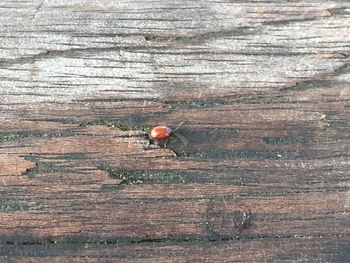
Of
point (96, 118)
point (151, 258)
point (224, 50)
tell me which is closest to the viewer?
point (151, 258)

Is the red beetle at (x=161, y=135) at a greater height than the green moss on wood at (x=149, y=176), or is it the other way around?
the red beetle at (x=161, y=135)

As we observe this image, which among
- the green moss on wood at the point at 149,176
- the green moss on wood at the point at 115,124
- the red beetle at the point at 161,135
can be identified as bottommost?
the green moss on wood at the point at 149,176

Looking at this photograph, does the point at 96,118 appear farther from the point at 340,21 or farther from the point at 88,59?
the point at 340,21

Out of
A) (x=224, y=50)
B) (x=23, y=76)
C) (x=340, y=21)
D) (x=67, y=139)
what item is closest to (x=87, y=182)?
(x=67, y=139)

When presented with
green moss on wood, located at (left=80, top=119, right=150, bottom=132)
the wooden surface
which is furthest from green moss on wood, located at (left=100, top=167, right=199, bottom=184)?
green moss on wood, located at (left=80, top=119, right=150, bottom=132)

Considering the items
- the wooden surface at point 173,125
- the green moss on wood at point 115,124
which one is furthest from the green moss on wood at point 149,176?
the green moss on wood at point 115,124

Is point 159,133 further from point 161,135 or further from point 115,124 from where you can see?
point 115,124

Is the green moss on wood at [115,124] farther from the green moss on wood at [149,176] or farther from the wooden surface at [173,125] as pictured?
the green moss on wood at [149,176]
